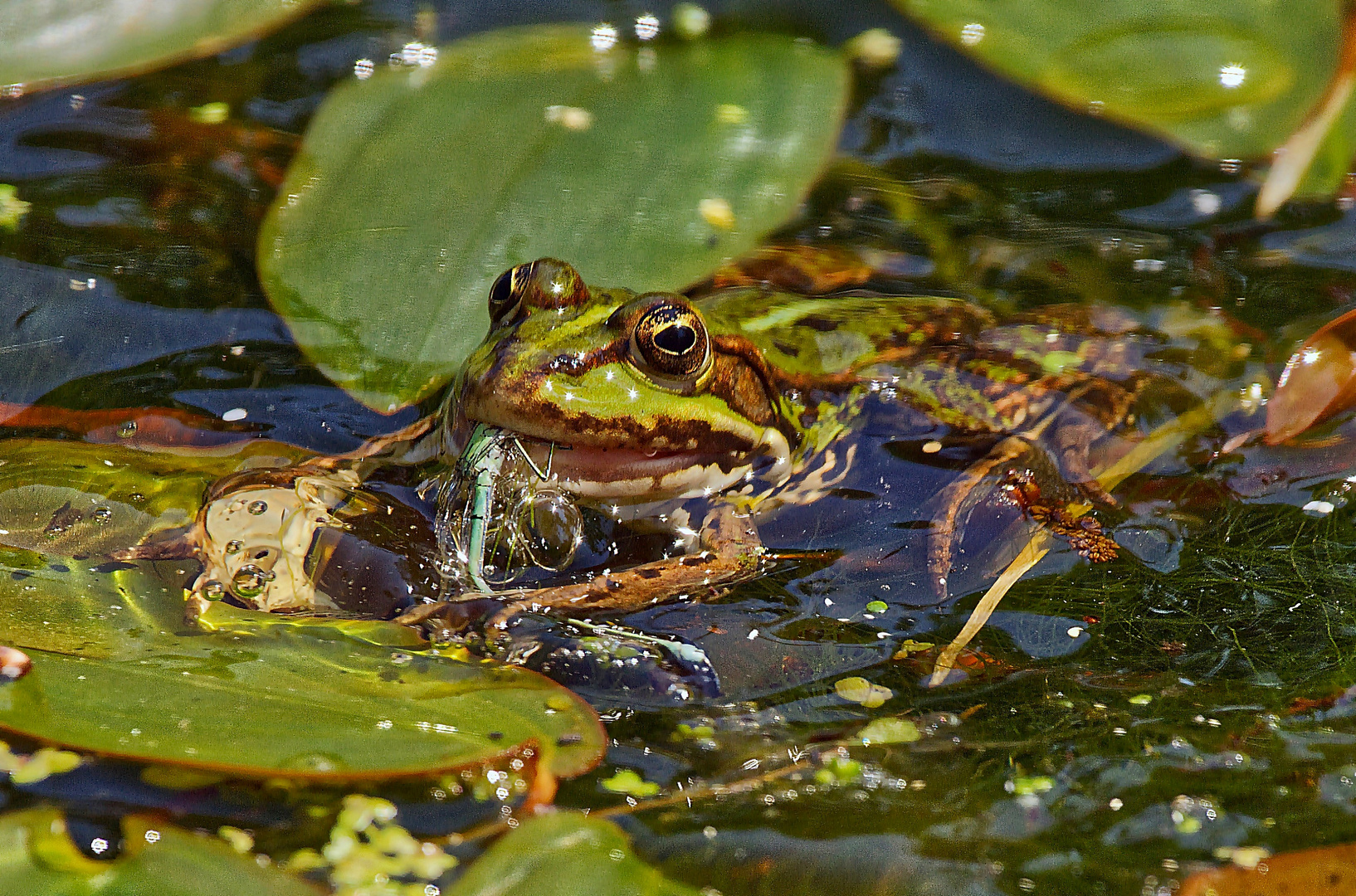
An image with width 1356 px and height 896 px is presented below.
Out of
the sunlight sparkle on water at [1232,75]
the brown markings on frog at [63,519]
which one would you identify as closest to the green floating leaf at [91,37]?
the brown markings on frog at [63,519]

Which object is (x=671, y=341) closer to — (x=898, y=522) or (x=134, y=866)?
(x=898, y=522)

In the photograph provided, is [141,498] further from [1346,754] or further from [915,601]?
[1346,754]

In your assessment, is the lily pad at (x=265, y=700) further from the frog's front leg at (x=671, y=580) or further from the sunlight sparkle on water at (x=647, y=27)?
the sunlight sparkle on water at (x=647, y=27)

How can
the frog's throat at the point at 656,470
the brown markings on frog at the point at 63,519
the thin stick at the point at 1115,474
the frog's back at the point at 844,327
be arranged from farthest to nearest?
the frog's back at the point at 844,327 → the frog's throat at the point at 656,470 → the thin stick at the point at 1115,474 → the brown markings on frog at the point at 63,519

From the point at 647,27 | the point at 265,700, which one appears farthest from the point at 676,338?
the point at 647,27

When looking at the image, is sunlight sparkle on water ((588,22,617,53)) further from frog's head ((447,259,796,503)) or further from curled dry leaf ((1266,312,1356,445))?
curled dry leaf ((1266,312,1356,445))

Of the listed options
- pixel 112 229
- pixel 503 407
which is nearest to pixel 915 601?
pixel 503 407

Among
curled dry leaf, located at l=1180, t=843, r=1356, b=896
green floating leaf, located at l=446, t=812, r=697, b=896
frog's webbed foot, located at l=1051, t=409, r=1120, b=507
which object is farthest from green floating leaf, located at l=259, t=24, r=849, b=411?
curled dry leaf, located at l=1180, t=843, r=1356, b=896
